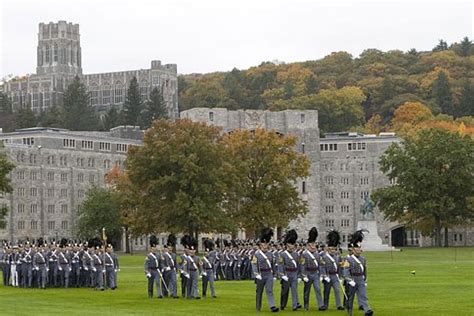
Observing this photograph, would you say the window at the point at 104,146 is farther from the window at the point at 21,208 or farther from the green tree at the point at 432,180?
the green tree at the point at 432,180

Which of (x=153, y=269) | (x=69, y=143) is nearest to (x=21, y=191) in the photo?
(x=69, y=143)

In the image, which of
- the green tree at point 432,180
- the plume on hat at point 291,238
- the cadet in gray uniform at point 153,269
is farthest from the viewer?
the green tree at point 432,180

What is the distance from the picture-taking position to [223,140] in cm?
11575

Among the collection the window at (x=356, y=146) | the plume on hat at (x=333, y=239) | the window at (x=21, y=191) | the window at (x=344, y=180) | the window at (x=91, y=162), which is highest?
the window at (x=356, y=146)

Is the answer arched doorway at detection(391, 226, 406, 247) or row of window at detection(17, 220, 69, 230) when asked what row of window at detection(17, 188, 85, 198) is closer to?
row of window at detection(17, 220, 69, 230)

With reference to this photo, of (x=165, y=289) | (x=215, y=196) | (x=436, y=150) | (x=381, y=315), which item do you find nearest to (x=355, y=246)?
(x=381, y=315)

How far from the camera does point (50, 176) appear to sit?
16162 centimetres

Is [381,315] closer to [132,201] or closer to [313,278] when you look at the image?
[313,278]

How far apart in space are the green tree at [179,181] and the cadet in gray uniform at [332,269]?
59.5 metres

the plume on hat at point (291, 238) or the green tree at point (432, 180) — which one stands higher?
the green tree at point (432, 180)

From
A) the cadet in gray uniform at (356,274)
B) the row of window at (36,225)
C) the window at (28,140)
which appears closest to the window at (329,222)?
the row of window at (36,225)

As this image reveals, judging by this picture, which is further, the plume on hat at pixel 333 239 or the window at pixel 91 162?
the window at pixel 91 162

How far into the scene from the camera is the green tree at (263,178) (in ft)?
373

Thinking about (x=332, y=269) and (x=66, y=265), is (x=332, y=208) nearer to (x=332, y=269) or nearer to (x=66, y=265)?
(x=66, y=265)
